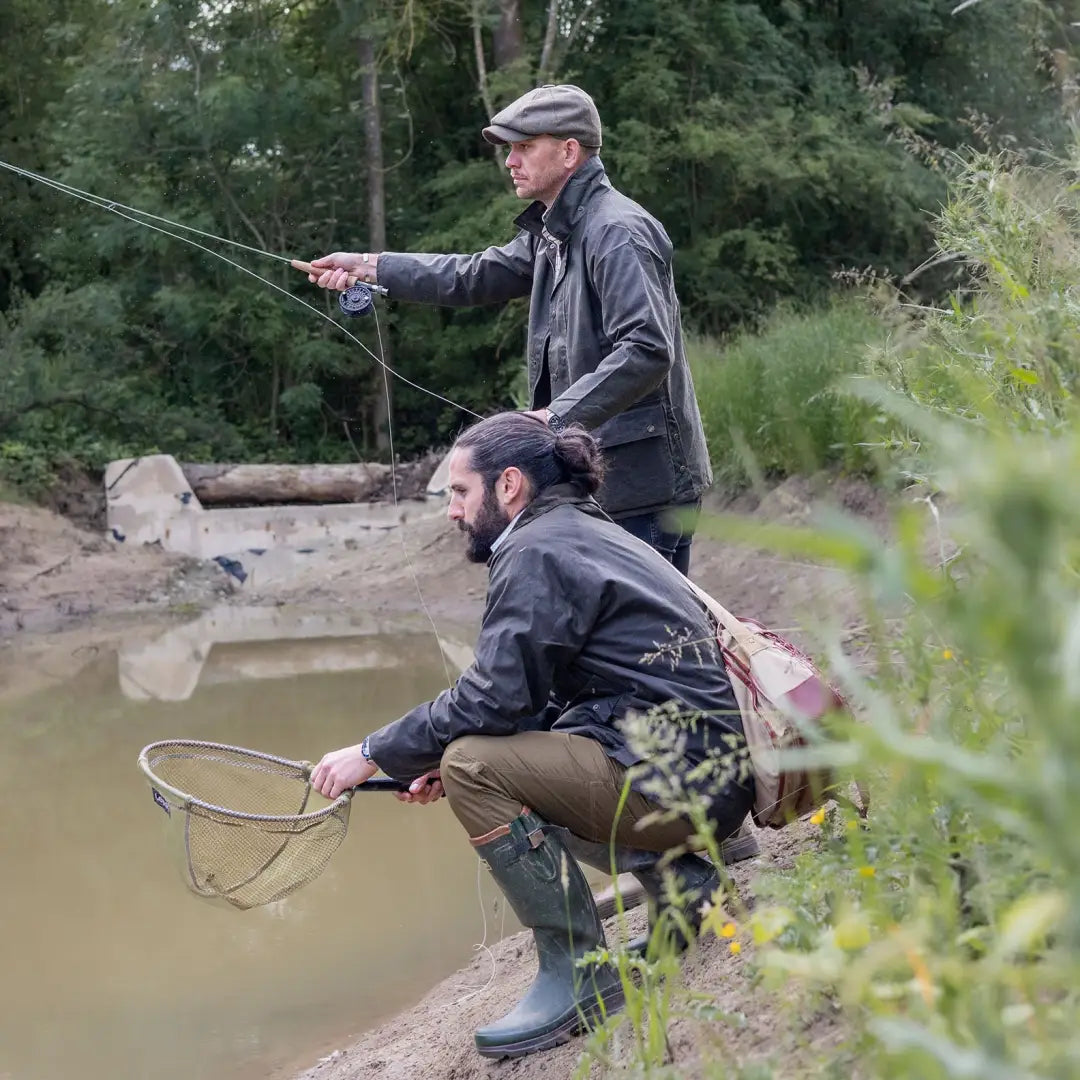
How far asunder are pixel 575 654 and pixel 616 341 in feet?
3.33

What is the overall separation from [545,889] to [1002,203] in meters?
1.76

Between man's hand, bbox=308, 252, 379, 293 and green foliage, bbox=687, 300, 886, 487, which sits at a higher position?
man's hand, bbox=308, 252, 379, 293

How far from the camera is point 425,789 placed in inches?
125

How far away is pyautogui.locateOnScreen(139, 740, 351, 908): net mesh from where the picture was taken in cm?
313

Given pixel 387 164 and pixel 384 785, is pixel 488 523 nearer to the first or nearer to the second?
pixel 384 785

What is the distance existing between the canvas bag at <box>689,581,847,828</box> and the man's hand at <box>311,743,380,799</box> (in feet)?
2.60

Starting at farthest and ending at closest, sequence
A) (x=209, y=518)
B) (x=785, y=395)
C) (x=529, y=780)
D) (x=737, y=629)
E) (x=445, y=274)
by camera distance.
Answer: (x=209, y=518), (x=785, y=395), (x=445, y=274), (x=737, y=629), (x=529, y=780)

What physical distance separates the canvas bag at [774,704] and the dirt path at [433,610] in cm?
18

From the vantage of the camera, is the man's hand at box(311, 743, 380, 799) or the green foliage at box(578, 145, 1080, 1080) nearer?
the green foliage at box(578, 145, 1080, 1080)

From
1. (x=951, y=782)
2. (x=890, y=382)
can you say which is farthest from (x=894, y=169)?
(x=951, y=782)

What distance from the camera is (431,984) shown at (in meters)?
4.16

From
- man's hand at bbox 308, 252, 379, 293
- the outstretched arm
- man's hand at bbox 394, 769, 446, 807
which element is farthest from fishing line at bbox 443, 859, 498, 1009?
man's hand at bbox 308, 252, 379, 293

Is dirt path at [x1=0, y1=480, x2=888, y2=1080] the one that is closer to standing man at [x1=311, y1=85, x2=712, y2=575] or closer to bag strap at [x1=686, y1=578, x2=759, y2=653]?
bag strap at [x1=686, y1=578, x2=759, y2=653]

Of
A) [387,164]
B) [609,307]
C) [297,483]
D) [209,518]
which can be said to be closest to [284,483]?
[297,483]
